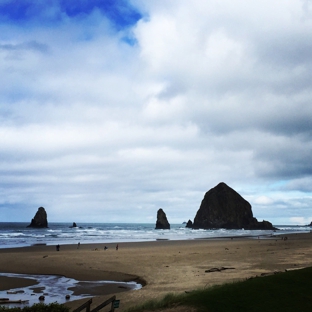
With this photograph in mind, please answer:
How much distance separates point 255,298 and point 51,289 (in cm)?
1340

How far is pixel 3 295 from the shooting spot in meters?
18.6

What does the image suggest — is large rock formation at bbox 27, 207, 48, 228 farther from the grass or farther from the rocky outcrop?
the grass

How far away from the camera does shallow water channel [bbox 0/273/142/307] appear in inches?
695

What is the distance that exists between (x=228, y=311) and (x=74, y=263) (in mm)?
23555

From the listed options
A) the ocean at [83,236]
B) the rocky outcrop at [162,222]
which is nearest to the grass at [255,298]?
the ocean at [83,236]

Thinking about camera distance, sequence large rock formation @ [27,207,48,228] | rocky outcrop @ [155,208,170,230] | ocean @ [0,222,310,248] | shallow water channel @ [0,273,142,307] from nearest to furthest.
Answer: shallow water channel @ [0,273,142,307] < ocean @ [0,222,310,248] < large rock formation @ [27,207,48,228] < rocky outcrop @ [155,208,170,230]

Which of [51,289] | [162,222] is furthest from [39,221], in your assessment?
[51,289]

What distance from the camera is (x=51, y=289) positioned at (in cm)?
2047

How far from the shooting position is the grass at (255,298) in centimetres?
1145

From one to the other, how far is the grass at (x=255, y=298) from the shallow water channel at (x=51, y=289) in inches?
270

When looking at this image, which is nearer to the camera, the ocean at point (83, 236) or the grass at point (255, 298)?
the grass at point (255, 298)

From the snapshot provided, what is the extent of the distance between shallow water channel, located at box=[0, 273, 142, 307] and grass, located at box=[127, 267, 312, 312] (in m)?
6.87

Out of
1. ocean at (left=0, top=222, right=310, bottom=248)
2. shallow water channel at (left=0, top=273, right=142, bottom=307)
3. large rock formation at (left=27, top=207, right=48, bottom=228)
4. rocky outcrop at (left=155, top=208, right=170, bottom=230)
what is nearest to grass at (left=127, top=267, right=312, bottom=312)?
shallow water channel at (left=0, top=273, right=142, bottom=307)

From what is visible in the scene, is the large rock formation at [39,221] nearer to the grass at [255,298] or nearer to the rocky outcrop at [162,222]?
the rocky outcrop at [162,222]
